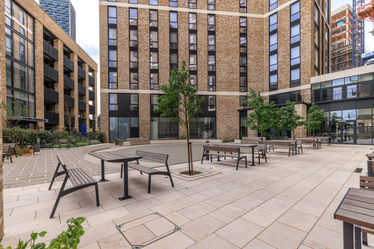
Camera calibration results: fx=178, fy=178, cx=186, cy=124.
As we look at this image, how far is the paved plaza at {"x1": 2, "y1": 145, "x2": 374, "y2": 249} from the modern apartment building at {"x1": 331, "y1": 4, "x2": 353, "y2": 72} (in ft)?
221

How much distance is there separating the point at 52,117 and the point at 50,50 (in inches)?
372

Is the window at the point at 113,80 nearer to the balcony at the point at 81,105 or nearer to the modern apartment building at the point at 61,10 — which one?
the balcony at the point at 81,105

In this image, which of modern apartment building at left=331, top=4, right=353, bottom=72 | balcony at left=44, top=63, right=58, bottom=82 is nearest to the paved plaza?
balcony at left=44, top=63, right=58, bottom=82

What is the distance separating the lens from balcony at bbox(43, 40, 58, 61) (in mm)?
24062

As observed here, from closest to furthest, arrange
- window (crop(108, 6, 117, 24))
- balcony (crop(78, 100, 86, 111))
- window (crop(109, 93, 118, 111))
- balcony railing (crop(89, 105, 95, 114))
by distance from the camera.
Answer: window (crop(109, 93, 118, 111)) → window (crop(108, 6, 117, 24)) → balcony (crop(78, 100, 86, 111)) → balcony railing (crop(89, 105, 95, 114))

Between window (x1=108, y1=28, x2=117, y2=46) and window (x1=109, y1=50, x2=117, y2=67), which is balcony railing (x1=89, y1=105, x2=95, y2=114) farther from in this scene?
window (x1=108, y1=28, x2=117, y2=46)

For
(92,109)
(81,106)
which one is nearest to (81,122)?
(81,106)

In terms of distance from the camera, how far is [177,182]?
5164 millimetres

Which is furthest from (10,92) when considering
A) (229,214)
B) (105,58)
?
(229,214)

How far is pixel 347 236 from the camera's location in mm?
1564

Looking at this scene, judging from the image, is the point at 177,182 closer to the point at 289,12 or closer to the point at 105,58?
the point at 105,58

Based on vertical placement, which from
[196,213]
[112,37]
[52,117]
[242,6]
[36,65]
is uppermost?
[242,6]

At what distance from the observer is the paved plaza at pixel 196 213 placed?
249 cm

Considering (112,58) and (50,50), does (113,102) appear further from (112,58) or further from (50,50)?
(50,50)
